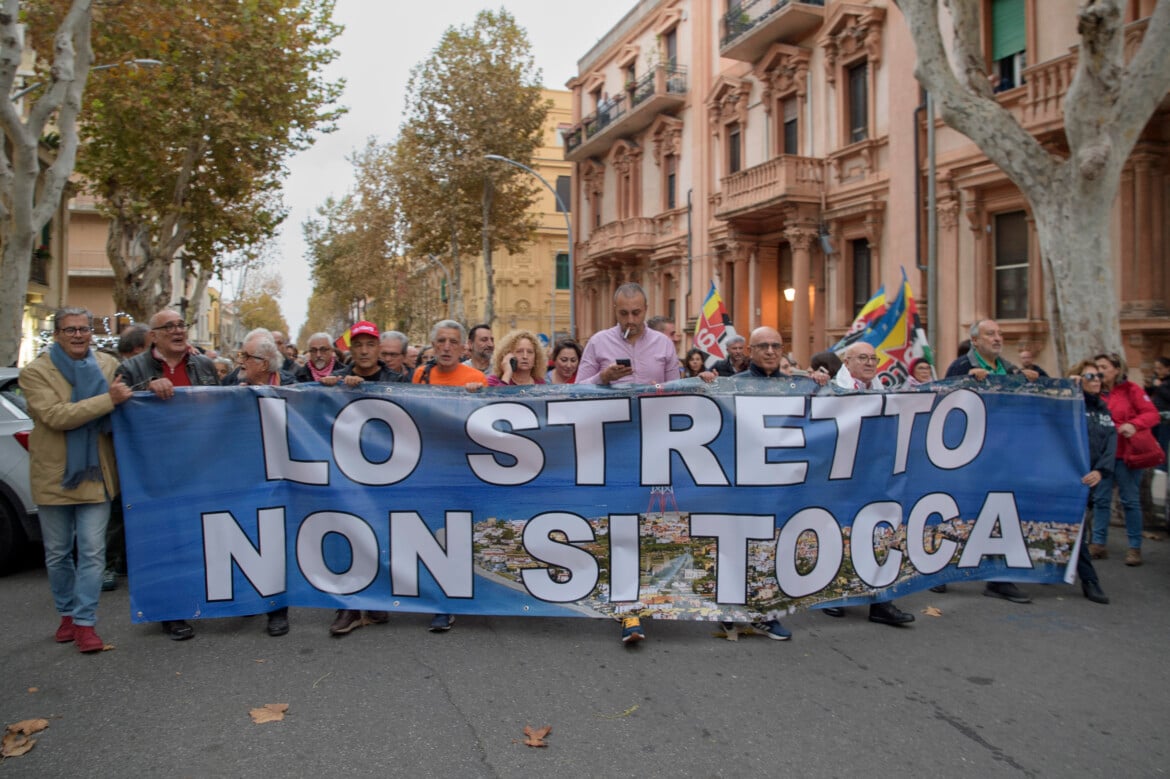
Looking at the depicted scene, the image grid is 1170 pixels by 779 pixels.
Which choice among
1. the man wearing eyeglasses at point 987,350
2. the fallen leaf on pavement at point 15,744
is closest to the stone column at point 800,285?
the man wearing eyeglasses at point 987,350

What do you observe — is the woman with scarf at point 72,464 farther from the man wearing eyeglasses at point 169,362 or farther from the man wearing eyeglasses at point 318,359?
the man wearing eyeglasses at point 318,359

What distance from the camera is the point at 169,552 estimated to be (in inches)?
206

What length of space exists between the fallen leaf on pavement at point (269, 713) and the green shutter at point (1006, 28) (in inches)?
630

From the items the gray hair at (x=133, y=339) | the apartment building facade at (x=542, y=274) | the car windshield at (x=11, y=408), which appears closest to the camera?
the car windshield at (x=11, y=408)

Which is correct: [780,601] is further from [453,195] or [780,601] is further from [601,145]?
[453,195]

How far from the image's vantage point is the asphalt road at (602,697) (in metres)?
3.63

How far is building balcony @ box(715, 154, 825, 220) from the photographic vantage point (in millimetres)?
19844

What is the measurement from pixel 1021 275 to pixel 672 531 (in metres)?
13.2

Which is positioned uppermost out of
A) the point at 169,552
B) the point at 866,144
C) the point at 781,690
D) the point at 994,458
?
the point at 866,144

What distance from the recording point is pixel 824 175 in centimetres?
2017

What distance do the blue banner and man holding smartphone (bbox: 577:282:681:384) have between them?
0.57m

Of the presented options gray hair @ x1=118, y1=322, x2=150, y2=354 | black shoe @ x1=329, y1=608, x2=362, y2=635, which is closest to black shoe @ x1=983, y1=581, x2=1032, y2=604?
black shoe @ x1=329, y1=608, x2=362, y2=635

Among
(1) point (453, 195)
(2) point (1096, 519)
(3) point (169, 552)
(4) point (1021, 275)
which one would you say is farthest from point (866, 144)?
(1) point (453, 195)

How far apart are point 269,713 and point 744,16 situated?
21411mm
